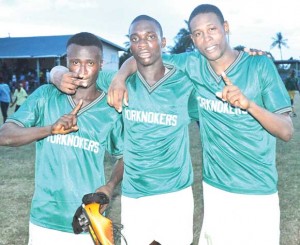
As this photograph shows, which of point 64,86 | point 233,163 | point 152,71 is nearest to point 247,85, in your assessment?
point 233,163

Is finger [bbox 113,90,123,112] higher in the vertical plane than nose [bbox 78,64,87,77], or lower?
lower

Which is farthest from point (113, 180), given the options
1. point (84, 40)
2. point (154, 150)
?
point (84, 40)

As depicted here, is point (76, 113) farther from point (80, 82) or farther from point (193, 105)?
point (193, 105)

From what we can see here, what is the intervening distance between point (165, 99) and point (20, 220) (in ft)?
10.8

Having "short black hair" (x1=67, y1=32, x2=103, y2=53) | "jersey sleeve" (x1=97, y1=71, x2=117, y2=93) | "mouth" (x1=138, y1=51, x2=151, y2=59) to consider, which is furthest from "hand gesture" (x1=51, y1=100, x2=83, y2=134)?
"mouth" (x1=138, y1=51, x2=151, y2=59)

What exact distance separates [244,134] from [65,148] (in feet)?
4.09

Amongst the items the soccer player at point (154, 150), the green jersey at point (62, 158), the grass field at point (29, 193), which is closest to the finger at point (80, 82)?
the green jersey at point (62, 158)

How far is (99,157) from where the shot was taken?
2965 mm

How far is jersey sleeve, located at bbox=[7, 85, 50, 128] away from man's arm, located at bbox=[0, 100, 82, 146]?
0.17 feet

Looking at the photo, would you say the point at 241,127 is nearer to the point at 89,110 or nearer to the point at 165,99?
the point at 165,99

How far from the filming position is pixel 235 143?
3035 mm

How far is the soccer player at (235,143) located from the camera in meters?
2.97

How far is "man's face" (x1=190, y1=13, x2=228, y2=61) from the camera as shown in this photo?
3104 mm

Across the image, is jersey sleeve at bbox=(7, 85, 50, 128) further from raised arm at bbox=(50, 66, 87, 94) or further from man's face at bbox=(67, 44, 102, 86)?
man's face at bbox=(67, 44, 102, 86)
